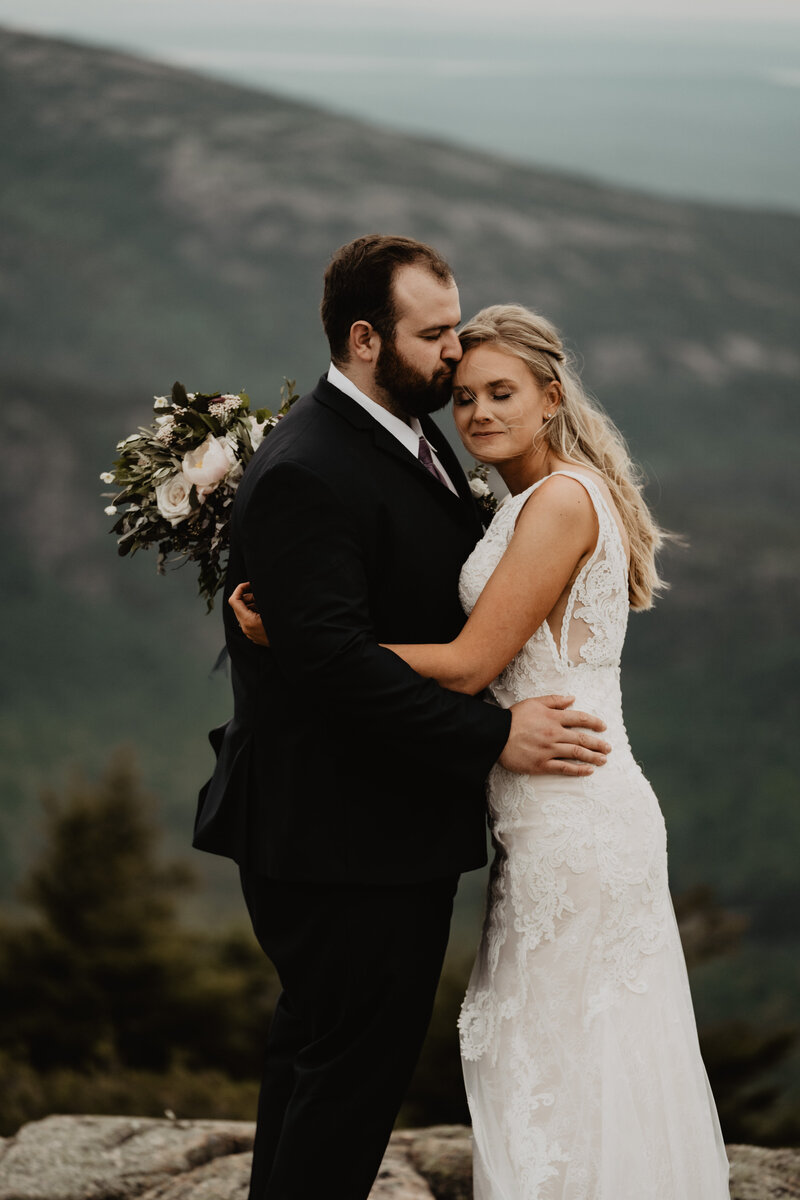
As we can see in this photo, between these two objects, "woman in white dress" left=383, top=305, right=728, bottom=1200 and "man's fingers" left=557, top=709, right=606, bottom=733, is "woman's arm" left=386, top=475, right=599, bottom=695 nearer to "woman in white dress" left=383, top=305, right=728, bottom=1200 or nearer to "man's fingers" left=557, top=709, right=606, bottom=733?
"woman in white dress" left=383, top=305, right=728, bottom=1200

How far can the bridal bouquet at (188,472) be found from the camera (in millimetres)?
2654

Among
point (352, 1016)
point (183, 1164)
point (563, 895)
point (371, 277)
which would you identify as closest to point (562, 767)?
point (563, 895)

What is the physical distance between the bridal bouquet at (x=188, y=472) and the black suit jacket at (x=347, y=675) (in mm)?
167

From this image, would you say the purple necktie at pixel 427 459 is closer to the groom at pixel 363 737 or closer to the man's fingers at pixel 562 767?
the groom at pixel 363 737

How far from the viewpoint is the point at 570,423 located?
2615 mm

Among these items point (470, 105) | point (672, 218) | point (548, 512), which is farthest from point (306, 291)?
point (548, 512)

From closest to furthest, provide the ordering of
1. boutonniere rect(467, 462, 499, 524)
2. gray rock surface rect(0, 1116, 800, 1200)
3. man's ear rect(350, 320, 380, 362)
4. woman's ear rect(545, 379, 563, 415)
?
man's ear rect(350, 320, 380, 362)
woman's ear rect(545, 379, 563, 415)
boutonniere rect(467, 462, 499, 524)
gray rock surface rect(0, 1116, 800, 1200)

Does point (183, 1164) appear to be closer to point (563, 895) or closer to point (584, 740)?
point (563, 895)

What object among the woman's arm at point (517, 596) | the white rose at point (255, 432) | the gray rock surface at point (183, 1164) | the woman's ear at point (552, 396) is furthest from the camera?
the gray rock surface at point (183, 1164)

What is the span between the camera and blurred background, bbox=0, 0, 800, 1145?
936 cm

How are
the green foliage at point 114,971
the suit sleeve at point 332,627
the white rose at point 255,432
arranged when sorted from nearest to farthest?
the suit sleeve at point 332,627, the white rose at point 255,432, the green foliage at point 114,971

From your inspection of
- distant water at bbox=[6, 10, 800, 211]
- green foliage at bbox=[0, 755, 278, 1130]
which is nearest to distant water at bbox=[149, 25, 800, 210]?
distant water at bbox=[6, 10, 800, 211]

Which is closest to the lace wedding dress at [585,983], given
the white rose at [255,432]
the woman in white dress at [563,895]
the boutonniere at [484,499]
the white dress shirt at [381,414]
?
the woman in white dress at [563,895]

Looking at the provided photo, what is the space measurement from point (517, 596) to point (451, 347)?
1.82 feet
